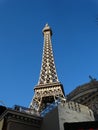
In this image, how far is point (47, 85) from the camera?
63.0m

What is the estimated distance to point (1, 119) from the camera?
2192cm

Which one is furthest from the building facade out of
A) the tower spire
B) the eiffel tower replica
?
the tower spire

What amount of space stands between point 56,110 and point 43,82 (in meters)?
47.7

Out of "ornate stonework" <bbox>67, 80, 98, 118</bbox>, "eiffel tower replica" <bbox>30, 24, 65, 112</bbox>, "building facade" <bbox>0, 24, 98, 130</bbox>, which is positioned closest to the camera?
"building facade" <bbox>0, 24, 98, 130</bbox>

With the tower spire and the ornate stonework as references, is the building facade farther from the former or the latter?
the tower spire

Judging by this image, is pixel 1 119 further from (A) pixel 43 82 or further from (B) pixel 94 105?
(A) pixel 43 82

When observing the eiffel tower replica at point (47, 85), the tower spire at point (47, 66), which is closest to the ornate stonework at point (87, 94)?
the eiffel tower replica at point (47, 85)

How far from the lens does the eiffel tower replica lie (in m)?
58.7

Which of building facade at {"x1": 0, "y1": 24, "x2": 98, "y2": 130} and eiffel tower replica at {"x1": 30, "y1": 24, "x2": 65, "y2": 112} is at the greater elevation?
eiffel tower replica at {"x1": 30, "y1": 24, "x2": 65, "y2": 112}

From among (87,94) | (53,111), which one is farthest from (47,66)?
(53,111)

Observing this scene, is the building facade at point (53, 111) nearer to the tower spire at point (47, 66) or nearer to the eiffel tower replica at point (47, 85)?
the eiffel tower replica at point (47, 85)

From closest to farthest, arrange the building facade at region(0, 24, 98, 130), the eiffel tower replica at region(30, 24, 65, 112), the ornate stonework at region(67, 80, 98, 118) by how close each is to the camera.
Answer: the building facade at region(0, 24, 98, 130) → the ornate stonework at region(67, 80, 98, 118) → the eiffel tower replica at region(30, 24, 65, 112)

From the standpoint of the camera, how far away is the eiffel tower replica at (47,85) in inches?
2311

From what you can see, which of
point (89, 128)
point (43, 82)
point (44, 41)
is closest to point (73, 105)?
point (89, 128)
